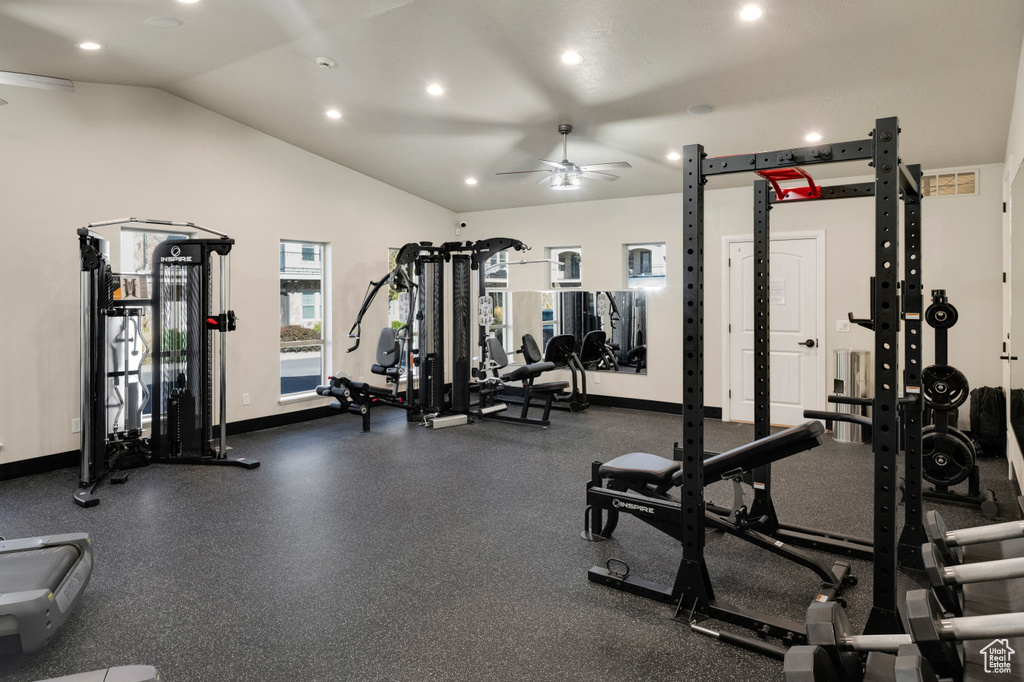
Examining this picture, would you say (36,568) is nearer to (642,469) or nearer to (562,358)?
(642,469)

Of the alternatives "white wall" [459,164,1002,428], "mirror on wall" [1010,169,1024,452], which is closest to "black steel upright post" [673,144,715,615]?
"mirror on wall" [1010,169,1024,452]

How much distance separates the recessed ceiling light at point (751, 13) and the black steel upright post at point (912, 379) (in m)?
1.14

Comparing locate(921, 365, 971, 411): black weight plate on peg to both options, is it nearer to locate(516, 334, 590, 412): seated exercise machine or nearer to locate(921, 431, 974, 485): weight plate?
locate(921, 431, 974, 485): weight plate

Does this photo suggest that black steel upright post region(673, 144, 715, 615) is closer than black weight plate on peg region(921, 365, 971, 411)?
Yes

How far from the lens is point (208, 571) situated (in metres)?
2.91

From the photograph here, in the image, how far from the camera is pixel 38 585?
2.29m

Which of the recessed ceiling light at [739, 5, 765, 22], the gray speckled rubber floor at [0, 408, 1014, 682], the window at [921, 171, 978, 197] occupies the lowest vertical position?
the gray speckled rubber floor at [0, 408, 1014, 682]

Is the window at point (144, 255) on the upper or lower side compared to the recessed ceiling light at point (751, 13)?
lower

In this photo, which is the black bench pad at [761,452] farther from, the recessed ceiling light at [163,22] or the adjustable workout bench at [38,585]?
the recessed ceiling light at [163,22]

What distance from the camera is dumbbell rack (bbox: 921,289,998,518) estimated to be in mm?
3707

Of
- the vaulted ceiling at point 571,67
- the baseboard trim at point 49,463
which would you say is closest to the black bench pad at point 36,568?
the baseboard trim at point 49,463

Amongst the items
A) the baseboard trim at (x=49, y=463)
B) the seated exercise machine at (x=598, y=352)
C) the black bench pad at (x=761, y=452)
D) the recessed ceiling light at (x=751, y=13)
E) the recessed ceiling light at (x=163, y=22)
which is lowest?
the baseboard trim at (x=49, y=463)

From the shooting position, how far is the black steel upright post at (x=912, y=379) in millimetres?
2729

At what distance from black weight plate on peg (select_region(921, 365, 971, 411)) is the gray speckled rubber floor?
66cm
